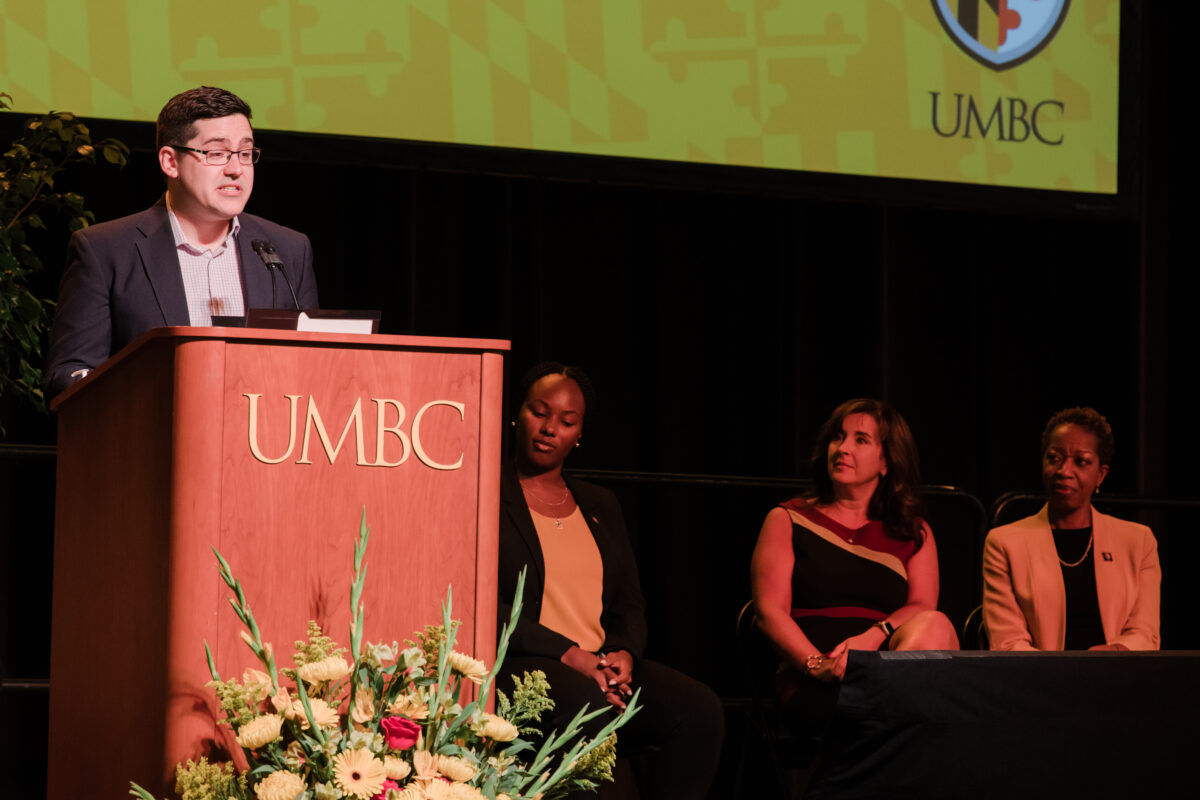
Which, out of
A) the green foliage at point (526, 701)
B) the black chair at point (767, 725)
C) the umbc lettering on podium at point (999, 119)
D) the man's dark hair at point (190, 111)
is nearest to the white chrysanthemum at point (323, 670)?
the green foliage at point (526, 701)

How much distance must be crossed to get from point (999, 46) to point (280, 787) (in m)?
3.62

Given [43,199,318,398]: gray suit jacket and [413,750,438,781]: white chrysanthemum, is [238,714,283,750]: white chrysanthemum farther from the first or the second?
[43,199,318,398]: gray suit jacket

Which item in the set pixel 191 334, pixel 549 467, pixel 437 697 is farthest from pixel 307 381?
pixel 549 467

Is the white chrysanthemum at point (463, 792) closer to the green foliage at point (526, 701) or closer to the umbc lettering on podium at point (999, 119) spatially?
the green foliage at point (526, 701)

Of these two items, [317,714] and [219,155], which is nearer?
[317,714]

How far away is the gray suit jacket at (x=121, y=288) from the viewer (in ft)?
7.80

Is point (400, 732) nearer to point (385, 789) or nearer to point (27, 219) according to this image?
point (385, 789)

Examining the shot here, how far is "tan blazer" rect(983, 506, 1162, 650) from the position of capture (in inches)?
146

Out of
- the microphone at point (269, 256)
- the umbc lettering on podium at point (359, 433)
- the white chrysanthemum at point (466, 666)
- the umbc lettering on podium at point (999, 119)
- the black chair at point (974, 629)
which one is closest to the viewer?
the white chrysanthemum at point (466, 666)

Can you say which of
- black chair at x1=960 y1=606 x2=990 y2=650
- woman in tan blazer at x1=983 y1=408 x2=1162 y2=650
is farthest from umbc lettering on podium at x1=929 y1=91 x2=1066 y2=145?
black chair at x1=960 y1=606 x2=990 y2=650

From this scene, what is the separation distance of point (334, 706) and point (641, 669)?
5.57 feet

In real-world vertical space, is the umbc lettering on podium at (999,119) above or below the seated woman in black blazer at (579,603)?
above

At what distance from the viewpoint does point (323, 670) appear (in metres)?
1.64

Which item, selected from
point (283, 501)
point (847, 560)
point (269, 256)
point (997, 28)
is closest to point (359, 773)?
point (283, 501)
